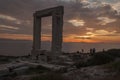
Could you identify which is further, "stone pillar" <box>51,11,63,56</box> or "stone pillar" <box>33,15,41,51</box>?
"stone pillar" <box>33,15,41,51</box>

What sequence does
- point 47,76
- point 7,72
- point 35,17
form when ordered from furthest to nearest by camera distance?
point 35,17, point 7,72, point 47,76

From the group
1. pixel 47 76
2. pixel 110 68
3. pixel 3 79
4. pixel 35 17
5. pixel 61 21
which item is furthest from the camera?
pixel 35 17

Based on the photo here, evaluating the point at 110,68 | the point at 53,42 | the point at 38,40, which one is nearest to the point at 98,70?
the point at 110,68

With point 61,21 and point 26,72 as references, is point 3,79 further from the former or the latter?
point 61,21

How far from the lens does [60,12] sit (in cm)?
2677

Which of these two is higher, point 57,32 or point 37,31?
point 37,31

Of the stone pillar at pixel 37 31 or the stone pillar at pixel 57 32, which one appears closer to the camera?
the stone pillar at pixel 57 32

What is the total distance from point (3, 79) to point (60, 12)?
14536 millimetres

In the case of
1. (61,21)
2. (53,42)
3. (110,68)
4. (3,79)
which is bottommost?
(3,79)

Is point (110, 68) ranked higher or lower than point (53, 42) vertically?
lower

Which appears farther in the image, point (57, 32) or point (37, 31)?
point (37, 31)

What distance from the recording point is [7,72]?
16.3 metres

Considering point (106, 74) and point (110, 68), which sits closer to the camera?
point (106, 74)

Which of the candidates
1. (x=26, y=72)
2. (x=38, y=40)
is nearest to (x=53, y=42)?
(x=38, y=40)
